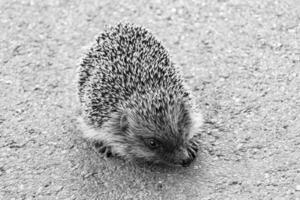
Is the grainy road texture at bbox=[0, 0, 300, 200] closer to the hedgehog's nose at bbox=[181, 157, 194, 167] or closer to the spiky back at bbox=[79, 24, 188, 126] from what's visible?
the hedgehog's nose at bbox=[181, 157, 194, 167]

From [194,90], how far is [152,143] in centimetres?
111

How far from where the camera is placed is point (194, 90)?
5.32 m

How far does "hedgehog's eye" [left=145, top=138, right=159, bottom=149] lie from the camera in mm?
4347

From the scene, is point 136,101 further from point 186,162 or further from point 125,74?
point 186,162

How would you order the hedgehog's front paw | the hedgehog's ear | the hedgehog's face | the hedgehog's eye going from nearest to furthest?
the hedgehog's face
the hedgehog's eye
the hedgehog's ear
the hedgehog's front paw

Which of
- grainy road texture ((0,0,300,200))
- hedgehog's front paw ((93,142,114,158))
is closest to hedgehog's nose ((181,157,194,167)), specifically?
grainy road texture ((0,0,300,200))

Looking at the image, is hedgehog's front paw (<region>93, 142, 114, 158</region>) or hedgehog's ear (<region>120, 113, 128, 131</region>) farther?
hedgehog's front paw (<region>93, 142, 114, 158</region>)

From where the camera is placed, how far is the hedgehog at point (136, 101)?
4.29 m

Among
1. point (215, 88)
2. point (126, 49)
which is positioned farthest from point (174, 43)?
point (126, 49)

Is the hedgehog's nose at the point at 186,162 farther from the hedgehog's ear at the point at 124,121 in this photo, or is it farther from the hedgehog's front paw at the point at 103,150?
the hedgehog's front paw at the point at 103,150

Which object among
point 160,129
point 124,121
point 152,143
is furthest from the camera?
point 124,121

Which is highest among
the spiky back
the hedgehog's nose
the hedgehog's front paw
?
the spiky back

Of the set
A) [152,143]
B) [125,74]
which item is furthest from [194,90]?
[152,143]

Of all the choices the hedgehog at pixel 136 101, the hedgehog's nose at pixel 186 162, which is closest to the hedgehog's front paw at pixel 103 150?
the hedgehog at pixel 136 101
